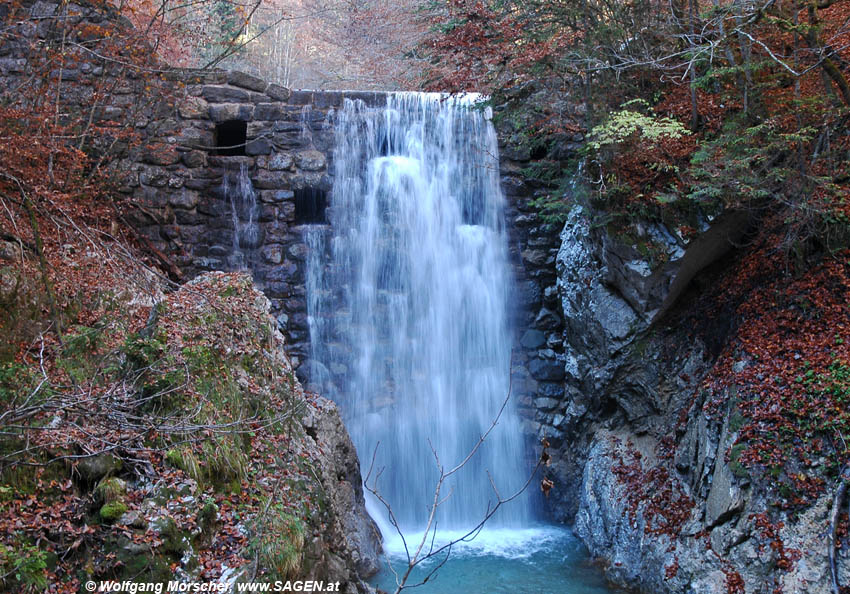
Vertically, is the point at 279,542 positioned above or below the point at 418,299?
below

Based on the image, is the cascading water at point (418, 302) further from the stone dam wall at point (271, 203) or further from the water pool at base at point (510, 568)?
the water pool at base at point (510, 568)

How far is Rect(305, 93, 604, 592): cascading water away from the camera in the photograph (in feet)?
27.1

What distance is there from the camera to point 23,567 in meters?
2.89

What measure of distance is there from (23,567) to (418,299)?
627 centimetres

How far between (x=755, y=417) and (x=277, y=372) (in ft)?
13.4

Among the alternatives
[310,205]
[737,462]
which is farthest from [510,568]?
[310,205]

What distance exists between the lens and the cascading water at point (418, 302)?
827 centimetres

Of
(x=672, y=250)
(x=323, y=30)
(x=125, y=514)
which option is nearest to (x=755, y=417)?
(x=672, y=250)

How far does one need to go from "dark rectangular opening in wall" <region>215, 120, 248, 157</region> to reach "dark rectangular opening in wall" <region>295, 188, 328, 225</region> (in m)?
1.15

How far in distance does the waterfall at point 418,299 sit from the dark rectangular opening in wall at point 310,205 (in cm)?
14

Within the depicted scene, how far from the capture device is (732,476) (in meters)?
5.01

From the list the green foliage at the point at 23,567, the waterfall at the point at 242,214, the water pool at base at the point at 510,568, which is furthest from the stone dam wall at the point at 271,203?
the green foliage at the point at 23,567

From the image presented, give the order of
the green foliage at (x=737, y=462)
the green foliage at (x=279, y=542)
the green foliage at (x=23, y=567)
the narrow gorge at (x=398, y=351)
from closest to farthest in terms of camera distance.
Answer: the green foliage at (x=23, y=567)
the green foliage at (x=279, y=542)
the narrow gorge at (x=398, y=351)
the green foliage at (x=737, y=462)

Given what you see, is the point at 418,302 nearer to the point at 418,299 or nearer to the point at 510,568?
the point at 418,299
